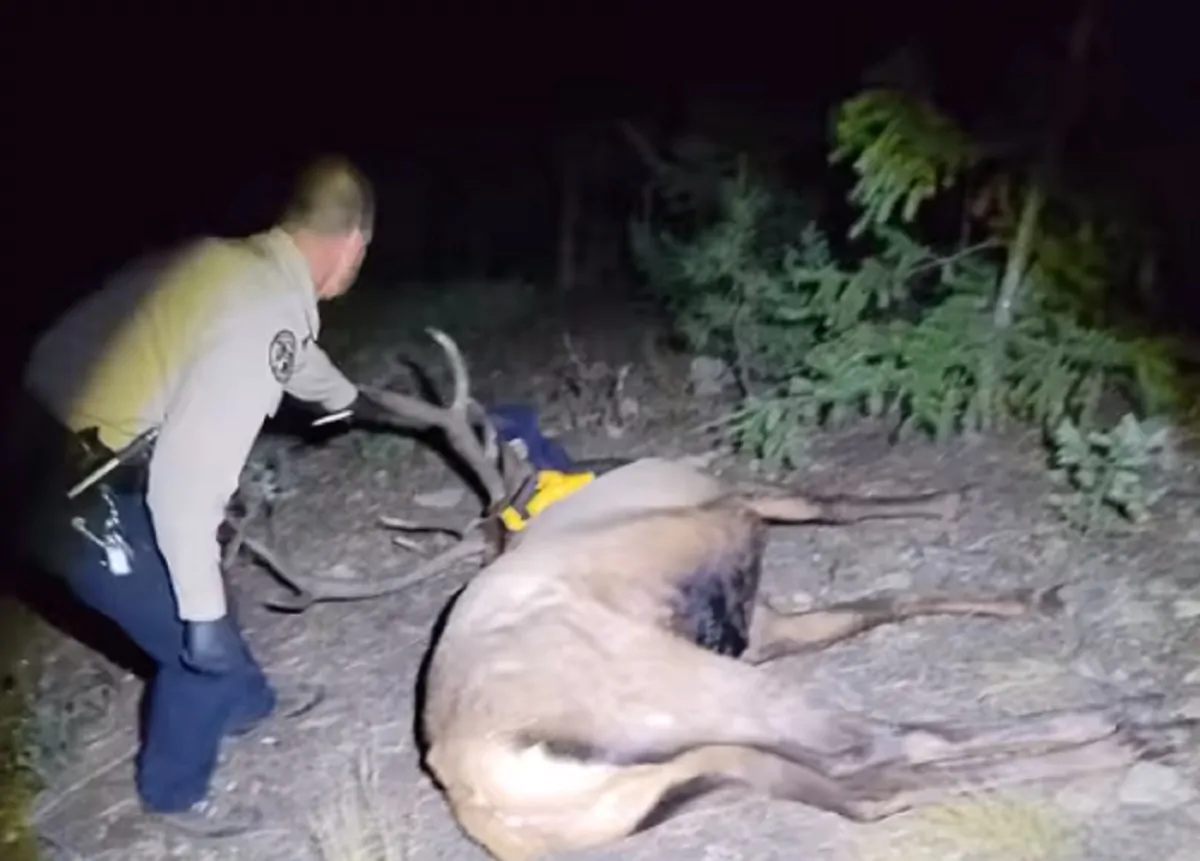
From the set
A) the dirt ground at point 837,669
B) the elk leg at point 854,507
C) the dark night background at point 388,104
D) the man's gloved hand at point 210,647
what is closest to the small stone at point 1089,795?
the dirt ground at point 837,669

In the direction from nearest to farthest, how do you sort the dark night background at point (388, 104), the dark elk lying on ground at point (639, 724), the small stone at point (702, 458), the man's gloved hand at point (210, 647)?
the dark elk lying on ground at point (639, 724) < the man's gloved hand at point (210, 647) < the small stone at point (702, 458) < the dark night background at point (388, 104)

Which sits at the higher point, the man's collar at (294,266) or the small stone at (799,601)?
the man's collar at (294,266)

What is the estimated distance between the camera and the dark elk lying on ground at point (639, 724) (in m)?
4.19

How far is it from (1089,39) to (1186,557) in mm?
1770

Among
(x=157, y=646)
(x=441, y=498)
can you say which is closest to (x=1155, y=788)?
(x=157, y=646)

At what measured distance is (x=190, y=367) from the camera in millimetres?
4371

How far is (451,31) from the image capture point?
12125mm

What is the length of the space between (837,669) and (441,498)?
210 centimetres

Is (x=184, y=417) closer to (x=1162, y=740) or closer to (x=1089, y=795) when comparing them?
(x=1089, y=795)

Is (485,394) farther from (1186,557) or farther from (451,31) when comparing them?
(451,31)

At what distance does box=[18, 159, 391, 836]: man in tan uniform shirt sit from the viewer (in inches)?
171

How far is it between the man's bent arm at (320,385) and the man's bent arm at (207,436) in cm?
47

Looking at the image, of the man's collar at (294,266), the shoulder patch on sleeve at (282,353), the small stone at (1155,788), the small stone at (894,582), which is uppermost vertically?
the man's collar at (294,266)

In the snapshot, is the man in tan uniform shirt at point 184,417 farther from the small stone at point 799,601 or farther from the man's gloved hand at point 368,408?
the small stone at point 799,601
